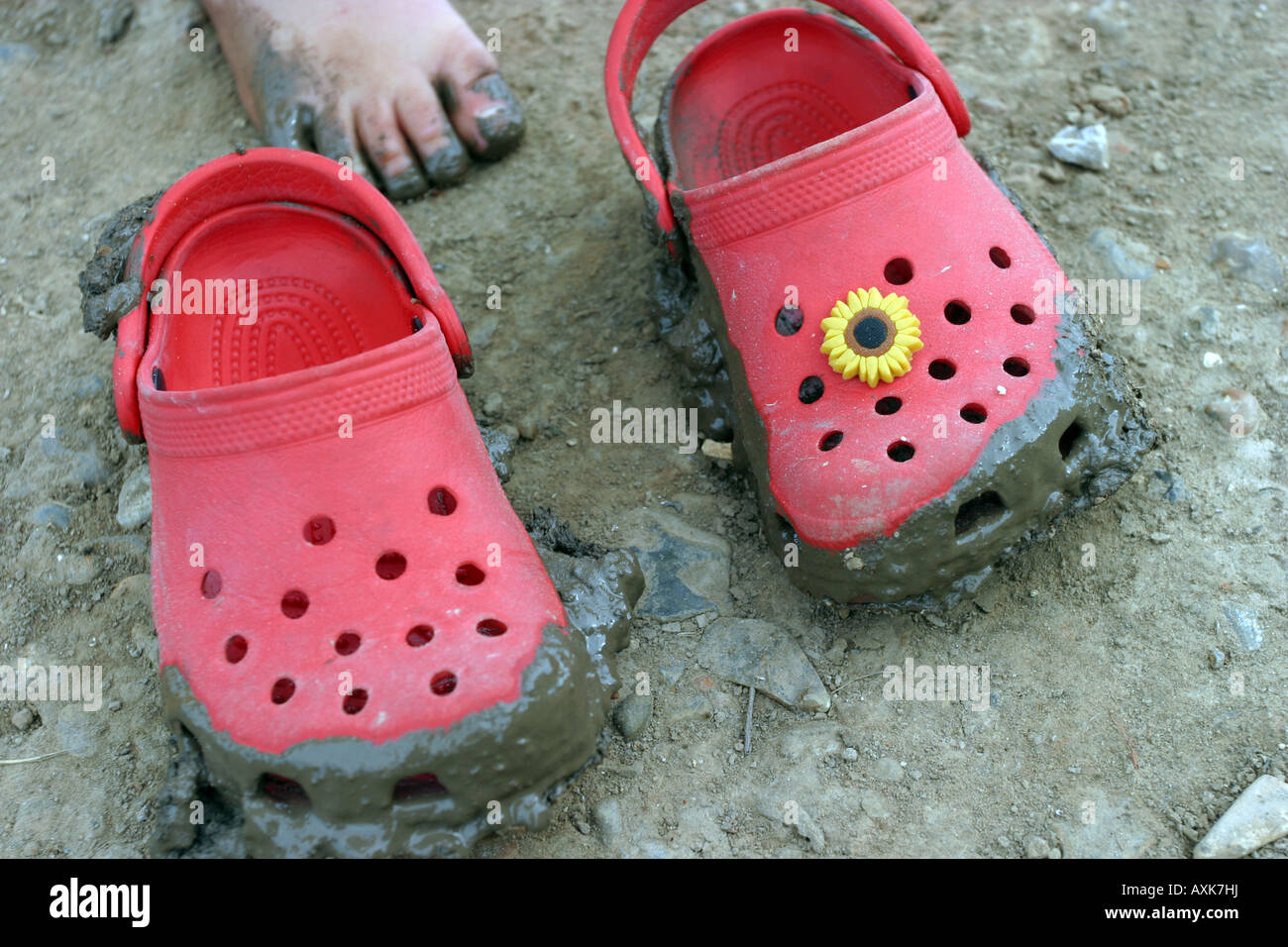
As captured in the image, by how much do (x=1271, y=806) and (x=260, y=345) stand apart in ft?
6.54

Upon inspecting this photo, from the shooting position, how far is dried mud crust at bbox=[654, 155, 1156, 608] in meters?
1.92

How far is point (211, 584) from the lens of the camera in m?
1.95

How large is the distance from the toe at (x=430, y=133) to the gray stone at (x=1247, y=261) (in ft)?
5.94

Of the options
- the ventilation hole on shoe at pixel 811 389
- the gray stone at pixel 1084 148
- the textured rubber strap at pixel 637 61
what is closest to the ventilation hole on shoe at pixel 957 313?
the ventilation hole on shoe at pixel 811 389

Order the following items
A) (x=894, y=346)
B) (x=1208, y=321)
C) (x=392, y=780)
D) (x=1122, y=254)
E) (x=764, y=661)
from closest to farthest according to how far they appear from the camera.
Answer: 1. (x=392, y=780)
2. (x=894, y=346)
3. (x=764, y=661)
4. (x=1208, y=321)
5. (x=1122, y=254)

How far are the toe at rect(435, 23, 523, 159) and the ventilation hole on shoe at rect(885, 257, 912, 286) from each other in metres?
1.22

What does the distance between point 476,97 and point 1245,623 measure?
82.5 inches

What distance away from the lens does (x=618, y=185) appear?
297cm

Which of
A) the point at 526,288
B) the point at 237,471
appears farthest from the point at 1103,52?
the point at 237,471

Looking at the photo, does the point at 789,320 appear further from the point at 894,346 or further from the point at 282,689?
the point at 282,689

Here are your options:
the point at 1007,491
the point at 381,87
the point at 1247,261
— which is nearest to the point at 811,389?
the point at 1007,491

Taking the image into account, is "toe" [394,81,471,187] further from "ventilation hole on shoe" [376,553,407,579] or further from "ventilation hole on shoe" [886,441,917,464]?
"ventilation hole on shoe" [886,441,917,464]

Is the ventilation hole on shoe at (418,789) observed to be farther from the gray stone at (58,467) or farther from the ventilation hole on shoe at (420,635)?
the gray stone at (58,467)

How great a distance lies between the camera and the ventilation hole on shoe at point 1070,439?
6.62ft
